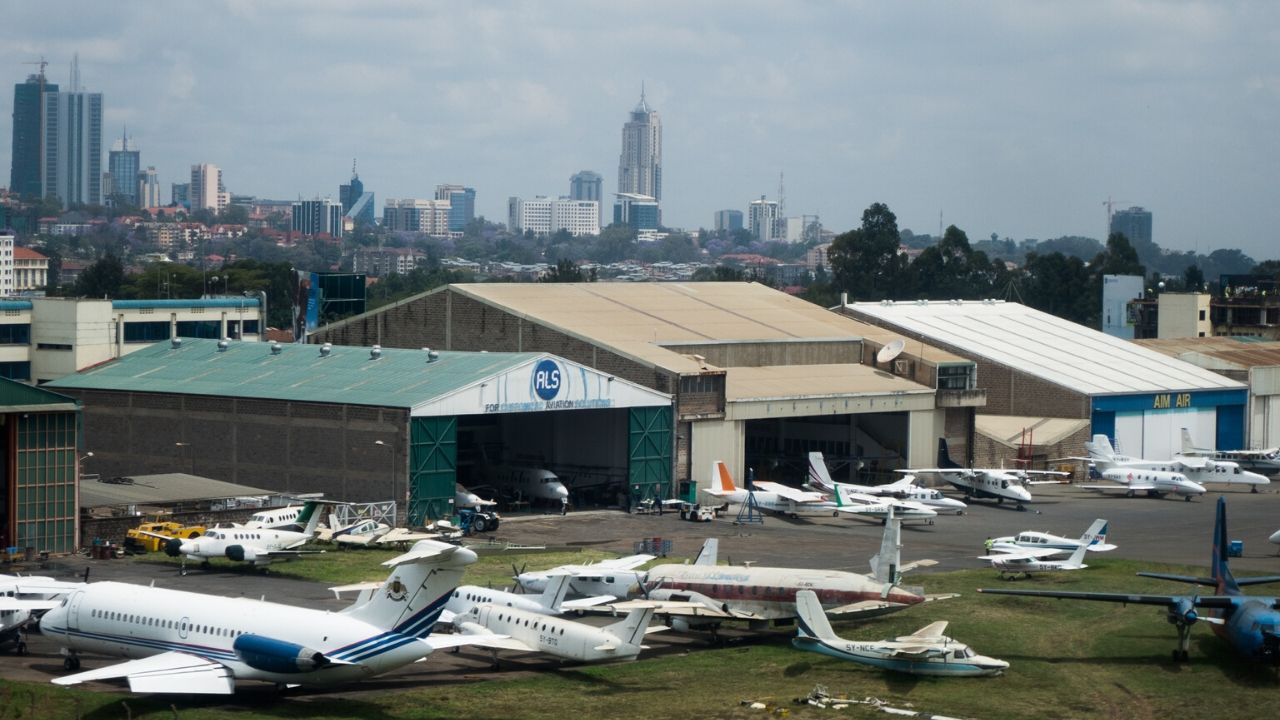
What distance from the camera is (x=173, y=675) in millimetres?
42469

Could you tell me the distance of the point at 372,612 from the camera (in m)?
43.3

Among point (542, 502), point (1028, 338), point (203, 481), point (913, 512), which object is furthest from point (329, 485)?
point (1028, 338)

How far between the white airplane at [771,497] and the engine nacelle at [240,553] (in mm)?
29121

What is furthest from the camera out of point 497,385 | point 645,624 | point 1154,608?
point 497,385

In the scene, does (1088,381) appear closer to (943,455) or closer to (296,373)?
(943,455)

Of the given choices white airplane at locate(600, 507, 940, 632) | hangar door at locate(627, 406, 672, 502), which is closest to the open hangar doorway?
hangar door at locate(627, 406, 672, 502)

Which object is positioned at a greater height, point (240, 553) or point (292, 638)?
point (292, 638)

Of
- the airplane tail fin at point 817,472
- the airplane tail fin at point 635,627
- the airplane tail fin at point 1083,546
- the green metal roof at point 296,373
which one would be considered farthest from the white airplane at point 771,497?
the airplane tail fin at point 635,627

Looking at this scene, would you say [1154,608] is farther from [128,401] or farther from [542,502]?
[128,401]

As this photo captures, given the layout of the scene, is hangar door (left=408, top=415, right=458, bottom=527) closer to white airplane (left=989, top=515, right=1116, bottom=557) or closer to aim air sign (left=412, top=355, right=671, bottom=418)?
aim air sign (left=412, top=355, right=671, bottom=418)

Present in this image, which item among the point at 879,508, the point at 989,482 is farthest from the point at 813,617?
the point at 989,482

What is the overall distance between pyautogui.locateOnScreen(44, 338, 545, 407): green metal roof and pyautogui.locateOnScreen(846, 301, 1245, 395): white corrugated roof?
1732 inches

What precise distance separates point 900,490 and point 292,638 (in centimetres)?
5379

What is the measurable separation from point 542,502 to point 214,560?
25.8 meters
